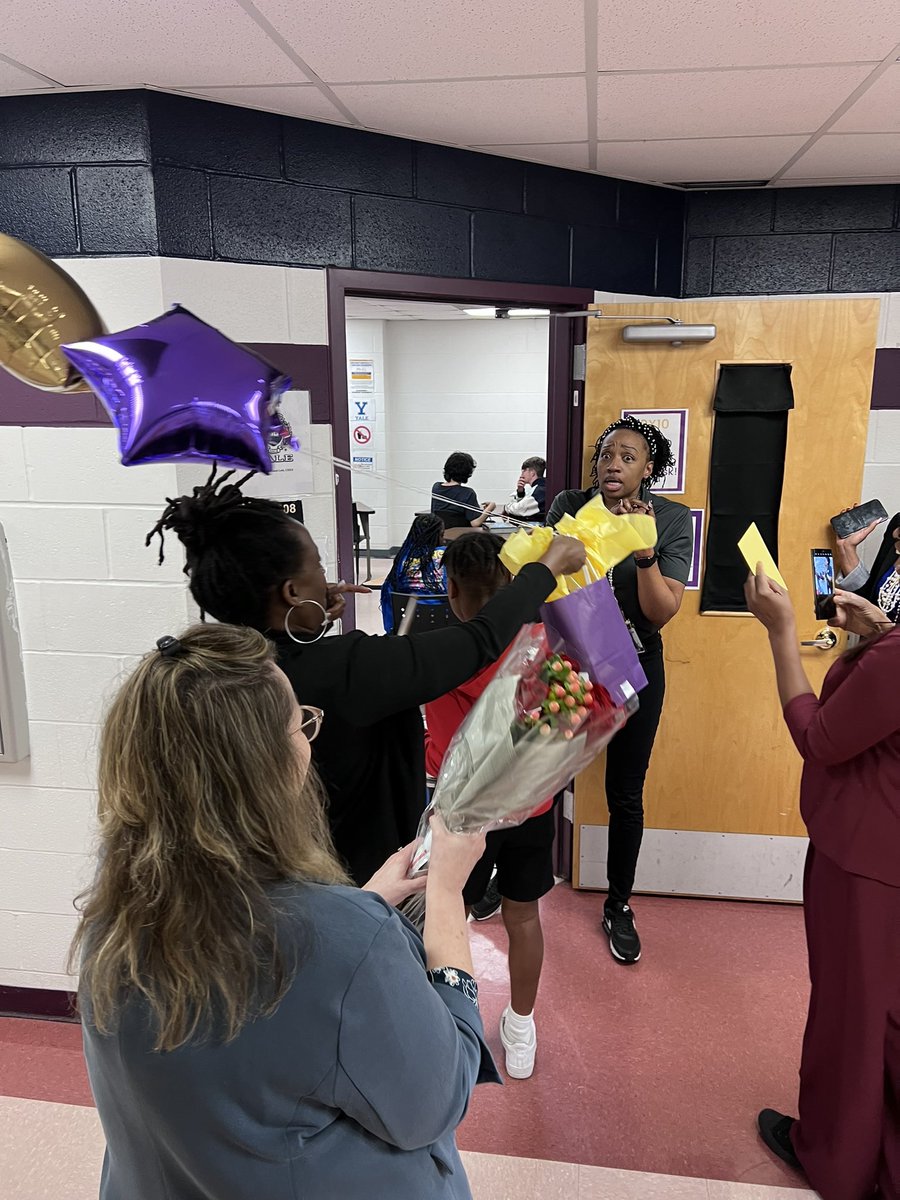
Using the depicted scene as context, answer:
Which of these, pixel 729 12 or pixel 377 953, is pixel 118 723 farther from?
pixel 729 12

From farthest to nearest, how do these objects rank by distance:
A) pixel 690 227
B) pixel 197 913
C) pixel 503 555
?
pixel 690 227 < pixel 503 555 < pixel 197 913

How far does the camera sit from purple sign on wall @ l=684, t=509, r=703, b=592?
2.62 m

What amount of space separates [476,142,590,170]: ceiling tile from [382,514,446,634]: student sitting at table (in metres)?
1.18

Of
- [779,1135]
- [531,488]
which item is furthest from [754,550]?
[531,488]

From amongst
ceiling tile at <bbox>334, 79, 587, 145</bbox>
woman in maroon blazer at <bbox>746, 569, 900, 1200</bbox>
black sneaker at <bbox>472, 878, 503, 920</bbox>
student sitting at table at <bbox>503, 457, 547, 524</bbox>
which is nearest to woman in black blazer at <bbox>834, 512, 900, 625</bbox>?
woman in maroon blazer at <bbox>746, 569, 900, 1200</bbox>

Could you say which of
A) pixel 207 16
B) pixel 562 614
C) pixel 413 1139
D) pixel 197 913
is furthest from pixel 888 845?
pixel 207 16

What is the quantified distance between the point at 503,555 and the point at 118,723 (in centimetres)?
84

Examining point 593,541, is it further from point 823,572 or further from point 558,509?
point 823,572

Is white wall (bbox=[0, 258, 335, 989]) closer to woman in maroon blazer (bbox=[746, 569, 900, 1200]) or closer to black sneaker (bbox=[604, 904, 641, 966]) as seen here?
woman in maroon blazer (bbox=[746, 569, 900, 1200])

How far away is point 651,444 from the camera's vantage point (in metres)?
2.40

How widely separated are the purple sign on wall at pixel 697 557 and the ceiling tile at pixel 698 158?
1.03 metres

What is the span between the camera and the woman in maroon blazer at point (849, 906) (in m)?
1.50

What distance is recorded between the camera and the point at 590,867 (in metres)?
2.87

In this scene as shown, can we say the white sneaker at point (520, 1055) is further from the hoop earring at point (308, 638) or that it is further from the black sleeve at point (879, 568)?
the black sleeve at point (879, 568)
